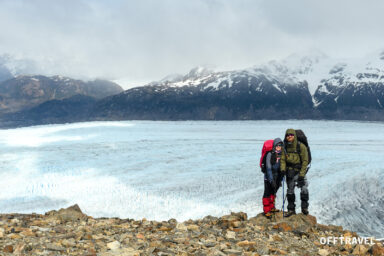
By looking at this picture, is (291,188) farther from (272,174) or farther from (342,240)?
(342,240)

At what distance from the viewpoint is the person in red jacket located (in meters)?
7.81

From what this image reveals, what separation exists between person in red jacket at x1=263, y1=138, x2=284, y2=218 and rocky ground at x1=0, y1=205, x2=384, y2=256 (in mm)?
348

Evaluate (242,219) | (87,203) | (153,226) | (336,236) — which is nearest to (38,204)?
(87,203)

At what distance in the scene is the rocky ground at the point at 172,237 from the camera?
5172 millimetres

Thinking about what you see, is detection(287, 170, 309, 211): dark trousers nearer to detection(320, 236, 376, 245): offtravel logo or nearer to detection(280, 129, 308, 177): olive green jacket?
detection(280, 129, 308, 177): olive green jacket

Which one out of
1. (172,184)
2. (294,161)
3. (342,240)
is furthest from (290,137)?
(172,184)

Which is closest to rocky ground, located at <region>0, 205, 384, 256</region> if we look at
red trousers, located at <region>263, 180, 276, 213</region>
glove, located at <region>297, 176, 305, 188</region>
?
red trousers, located at <region>263, 180, 276, 213</region>

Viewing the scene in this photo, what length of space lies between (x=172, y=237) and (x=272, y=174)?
3332 mm

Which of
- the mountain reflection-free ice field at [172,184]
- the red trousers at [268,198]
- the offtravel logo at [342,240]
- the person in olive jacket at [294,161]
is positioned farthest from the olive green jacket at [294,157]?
the mountain reflection-free ice field at [172,184]

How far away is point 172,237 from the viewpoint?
612 centimetres

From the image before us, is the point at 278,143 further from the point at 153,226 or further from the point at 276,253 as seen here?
the point at 153,226

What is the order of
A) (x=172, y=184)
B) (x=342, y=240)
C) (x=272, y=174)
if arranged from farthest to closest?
1. (x=172, y=184)
2. (x=272, y=174)
3. (x=342, y=240)

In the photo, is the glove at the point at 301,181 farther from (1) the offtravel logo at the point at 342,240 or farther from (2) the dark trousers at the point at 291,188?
(1) the offtravel logo at the point at 342,240

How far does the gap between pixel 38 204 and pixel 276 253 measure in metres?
12.0
